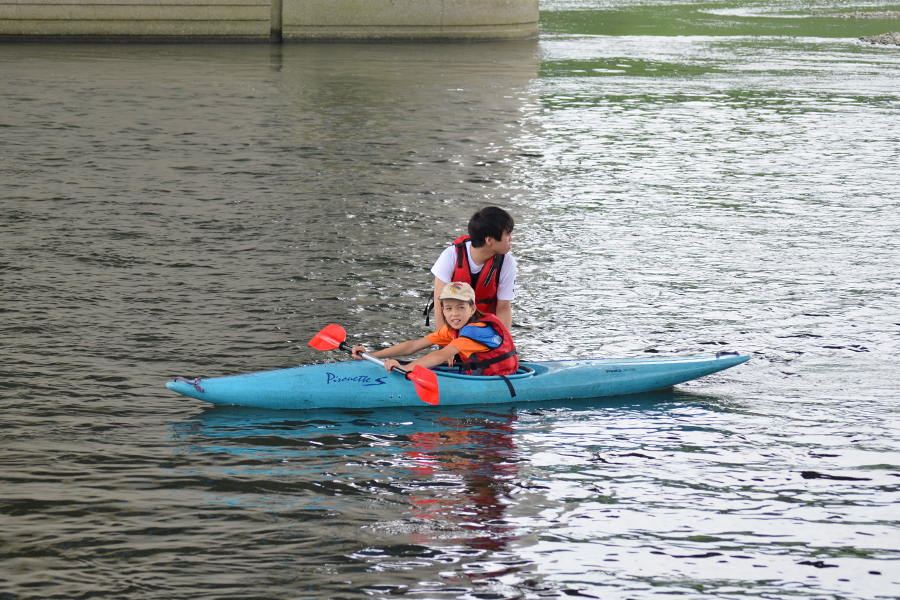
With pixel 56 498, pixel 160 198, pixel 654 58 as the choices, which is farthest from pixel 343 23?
pixel 56 498

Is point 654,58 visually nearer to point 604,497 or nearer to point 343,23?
point 343,23

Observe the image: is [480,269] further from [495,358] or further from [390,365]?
[390,365]

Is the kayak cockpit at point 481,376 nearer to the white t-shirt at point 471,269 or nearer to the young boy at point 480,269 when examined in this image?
the young boy at point 480,269

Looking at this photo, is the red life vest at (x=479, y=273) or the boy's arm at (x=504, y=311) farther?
the boy's arm at (x=504, y=311)

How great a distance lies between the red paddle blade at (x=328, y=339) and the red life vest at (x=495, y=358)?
2.27 ft

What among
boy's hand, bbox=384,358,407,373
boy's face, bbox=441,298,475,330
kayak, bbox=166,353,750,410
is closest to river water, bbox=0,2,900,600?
kayak, bbox=166,353,750,410

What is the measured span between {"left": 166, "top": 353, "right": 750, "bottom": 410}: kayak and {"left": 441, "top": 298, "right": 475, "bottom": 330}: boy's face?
0.94 ft

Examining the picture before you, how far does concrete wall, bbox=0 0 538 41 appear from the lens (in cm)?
2464

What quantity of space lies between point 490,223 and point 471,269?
0.36 metres

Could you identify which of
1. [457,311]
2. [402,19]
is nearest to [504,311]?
[457,311]

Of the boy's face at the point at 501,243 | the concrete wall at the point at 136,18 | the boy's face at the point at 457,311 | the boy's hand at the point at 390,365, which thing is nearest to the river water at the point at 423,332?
the boy's hand at the point at 390,365

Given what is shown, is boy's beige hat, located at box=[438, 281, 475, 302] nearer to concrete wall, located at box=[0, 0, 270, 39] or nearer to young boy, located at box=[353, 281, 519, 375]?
young boy, located at box=[353, 281, 519, 375]

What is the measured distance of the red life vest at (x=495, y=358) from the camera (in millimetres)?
5820

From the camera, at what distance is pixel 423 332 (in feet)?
23.0
